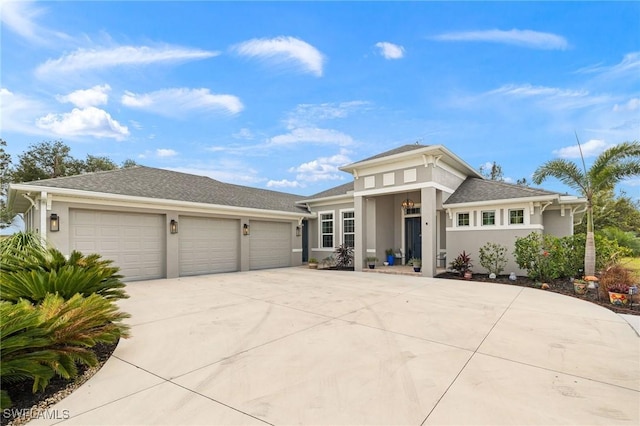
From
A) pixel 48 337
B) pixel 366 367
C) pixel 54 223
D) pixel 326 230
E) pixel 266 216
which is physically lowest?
pixel 366 367

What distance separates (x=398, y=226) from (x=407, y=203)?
1.49m

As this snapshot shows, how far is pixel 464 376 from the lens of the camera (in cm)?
315

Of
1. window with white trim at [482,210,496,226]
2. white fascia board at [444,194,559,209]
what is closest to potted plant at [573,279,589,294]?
white fascia board at [444,194,559,209]

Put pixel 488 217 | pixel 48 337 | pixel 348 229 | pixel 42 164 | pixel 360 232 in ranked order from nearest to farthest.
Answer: pixel 48 337
pixel 488 217
pixel 360 232
pixel 348 229
pixel 42 164

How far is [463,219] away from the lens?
39.0ft

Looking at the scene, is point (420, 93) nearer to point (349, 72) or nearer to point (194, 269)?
point (349, 72)

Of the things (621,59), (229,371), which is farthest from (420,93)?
(229,371)

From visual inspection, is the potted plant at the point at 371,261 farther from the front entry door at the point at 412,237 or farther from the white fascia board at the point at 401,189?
the white fascia board at the point at 401,189

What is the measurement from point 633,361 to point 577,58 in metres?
11.0

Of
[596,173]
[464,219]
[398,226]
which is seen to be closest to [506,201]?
[464,219]

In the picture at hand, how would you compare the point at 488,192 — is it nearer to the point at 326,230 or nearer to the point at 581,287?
the point at 581,287

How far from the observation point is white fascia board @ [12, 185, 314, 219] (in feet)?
28.1

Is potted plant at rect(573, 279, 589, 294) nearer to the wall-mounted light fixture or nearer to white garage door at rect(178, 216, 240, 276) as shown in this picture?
white garage door at rect(178, 216, 240, 276)

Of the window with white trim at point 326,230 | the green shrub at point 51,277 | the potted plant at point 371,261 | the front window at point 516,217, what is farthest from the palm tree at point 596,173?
the green shrub at point 51,277
